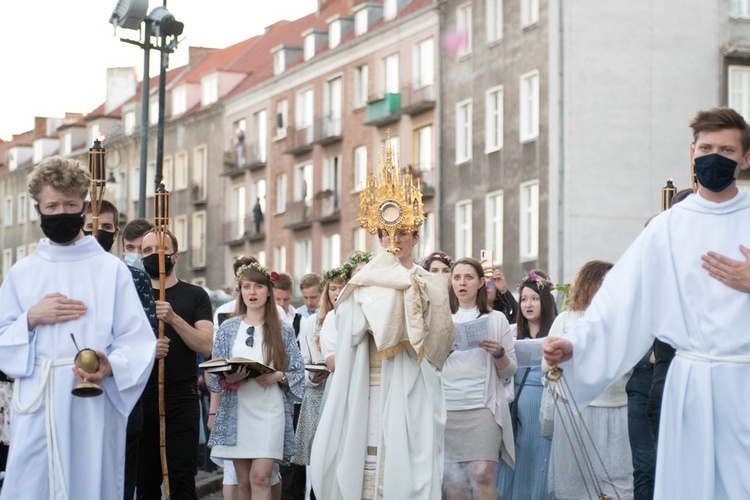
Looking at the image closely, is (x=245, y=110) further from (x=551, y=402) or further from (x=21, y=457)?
(x=21, y=457)

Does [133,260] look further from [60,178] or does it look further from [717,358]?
[717,358]

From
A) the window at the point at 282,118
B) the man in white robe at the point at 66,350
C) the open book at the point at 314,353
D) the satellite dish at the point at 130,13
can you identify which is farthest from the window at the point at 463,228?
the man in white robe at the point at 66,350

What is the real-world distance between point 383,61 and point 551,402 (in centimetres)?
4093

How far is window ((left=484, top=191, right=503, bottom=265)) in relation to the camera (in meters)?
46.7

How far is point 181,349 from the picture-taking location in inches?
459

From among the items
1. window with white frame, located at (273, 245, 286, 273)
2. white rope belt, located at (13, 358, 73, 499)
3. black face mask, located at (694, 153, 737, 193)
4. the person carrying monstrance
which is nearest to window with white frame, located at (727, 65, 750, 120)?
window with white frame, located at (273, 245, 286, 273)

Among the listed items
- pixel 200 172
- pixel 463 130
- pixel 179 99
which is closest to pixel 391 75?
pixel 463 130

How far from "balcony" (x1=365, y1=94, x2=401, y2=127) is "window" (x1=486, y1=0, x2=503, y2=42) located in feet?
18.6

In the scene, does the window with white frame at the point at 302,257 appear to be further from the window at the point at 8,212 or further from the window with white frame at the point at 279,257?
the window at the point at 8,212

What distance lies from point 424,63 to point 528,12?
6784 millimetres

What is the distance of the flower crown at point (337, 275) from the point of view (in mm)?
14914

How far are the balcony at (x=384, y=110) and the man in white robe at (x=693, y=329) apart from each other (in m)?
43.7

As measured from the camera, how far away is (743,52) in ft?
145

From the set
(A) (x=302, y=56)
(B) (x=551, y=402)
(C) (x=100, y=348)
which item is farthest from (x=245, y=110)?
(C) (x=100, y=348)
